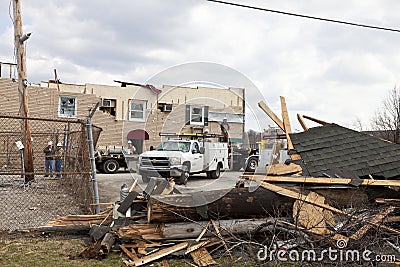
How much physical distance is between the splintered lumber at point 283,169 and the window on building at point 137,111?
2774 mm

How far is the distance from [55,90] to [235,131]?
60.5ft

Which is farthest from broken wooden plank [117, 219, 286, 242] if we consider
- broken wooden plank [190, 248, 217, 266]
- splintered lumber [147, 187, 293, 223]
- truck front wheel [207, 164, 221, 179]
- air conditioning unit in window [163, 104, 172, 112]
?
truck front wheel [207, 164, 221, 179]

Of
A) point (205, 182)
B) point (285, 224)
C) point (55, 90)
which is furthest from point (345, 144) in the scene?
point (55, 90)

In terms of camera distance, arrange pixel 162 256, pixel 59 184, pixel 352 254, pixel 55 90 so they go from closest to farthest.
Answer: pixel 352 254
pixel 162 256
pixel 59 184
pixel 55 90

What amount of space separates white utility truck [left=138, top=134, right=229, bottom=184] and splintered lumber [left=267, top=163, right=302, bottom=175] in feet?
8.02

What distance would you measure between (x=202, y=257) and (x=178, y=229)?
2.08 feet

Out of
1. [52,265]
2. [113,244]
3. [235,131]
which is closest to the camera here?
[52,265]

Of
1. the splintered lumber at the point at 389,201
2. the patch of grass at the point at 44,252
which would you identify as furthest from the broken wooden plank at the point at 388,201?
the patch of grass at the point at 44,252

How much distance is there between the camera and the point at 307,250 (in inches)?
187

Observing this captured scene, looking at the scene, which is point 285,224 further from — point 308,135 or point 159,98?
point 308,135

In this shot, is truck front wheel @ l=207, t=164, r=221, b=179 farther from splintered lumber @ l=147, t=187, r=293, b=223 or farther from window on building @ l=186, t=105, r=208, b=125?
splintered lumber @ l=147, t=187, r=293, b=223

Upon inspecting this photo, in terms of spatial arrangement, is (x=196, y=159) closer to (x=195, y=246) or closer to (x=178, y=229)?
(x=178, y=229)

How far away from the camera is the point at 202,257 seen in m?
5.54

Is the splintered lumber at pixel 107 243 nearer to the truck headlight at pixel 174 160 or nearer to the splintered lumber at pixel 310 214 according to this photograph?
the splintered lumber at pixel 310 214
